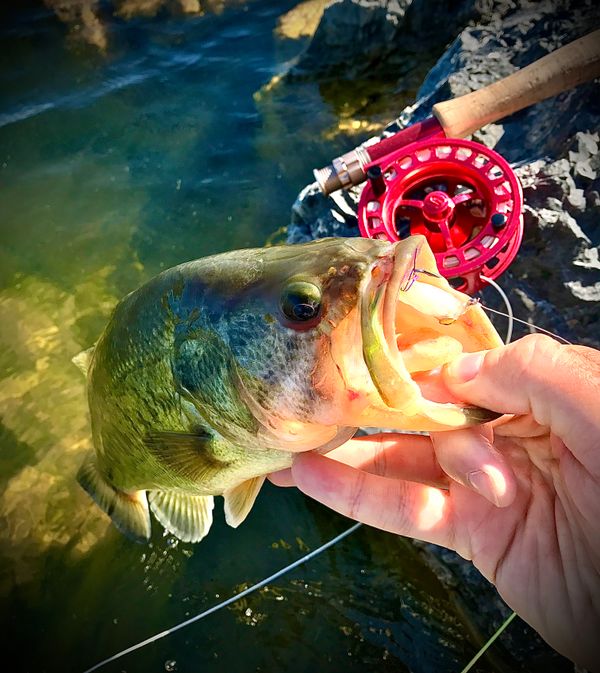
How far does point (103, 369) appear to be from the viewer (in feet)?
7.47

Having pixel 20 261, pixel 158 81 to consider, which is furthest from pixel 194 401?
pixel 158 81

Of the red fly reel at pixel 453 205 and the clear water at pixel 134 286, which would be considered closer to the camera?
the red fly reel at pixel 453 205

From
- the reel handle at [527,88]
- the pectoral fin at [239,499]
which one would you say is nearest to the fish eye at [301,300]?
the pectoral fin at [239,499]

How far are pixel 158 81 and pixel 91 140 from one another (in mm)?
1167

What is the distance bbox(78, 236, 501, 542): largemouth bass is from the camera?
4.91 ft

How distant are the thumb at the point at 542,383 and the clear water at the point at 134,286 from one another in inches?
69.6

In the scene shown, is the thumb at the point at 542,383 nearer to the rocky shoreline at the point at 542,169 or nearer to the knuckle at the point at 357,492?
the knuckle at the point at 357,492

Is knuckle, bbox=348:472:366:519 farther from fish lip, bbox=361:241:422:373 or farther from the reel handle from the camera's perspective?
the reel handle

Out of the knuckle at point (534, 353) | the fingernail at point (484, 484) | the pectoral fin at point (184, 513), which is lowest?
the pectoral fin at point (184, 513)

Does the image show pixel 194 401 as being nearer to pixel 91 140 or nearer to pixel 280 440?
pixel 280 440

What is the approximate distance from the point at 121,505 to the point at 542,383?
2.06m

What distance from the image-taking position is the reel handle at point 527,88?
279 cm

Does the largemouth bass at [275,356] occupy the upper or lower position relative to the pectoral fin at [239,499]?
upper

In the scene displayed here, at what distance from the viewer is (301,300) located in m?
1.56
